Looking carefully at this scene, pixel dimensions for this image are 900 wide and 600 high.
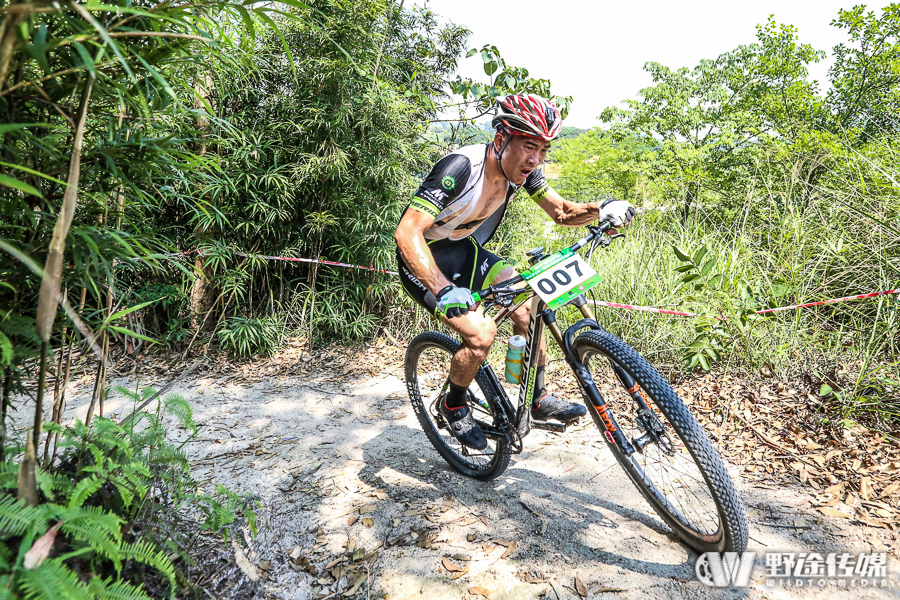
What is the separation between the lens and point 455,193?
240 cm

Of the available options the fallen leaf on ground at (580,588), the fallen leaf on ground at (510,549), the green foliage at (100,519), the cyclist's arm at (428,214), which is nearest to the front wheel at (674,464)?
the fallen leaf on ground at (580,588)

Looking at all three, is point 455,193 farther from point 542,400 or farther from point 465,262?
point 542,400

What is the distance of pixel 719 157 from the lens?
7984 millimetres

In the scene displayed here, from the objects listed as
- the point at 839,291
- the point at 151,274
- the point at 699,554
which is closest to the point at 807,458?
the point at 699,554

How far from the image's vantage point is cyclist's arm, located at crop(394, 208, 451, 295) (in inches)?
85.5

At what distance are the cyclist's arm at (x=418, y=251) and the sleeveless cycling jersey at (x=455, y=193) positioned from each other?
0.17 feet

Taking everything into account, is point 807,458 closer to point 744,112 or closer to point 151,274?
point 151,274

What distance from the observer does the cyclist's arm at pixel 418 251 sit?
217cm

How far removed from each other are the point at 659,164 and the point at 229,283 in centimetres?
790

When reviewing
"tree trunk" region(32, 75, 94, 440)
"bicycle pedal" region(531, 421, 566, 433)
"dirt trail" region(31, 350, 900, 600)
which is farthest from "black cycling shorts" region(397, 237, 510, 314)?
"tree trunk" region(32, 75, 94, 440)

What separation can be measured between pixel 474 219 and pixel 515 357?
825 mm

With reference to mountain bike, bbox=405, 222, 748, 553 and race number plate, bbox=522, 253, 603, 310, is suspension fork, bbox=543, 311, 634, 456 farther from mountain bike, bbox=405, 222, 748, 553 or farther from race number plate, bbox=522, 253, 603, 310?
race number plate, bbox=522, 253, 603, 310

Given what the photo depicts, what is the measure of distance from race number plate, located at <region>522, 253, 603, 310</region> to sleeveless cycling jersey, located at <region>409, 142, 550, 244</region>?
0.60 metres

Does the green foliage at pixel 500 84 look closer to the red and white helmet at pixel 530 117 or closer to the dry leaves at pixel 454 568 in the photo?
the red and white helmet at pixel 530 117
